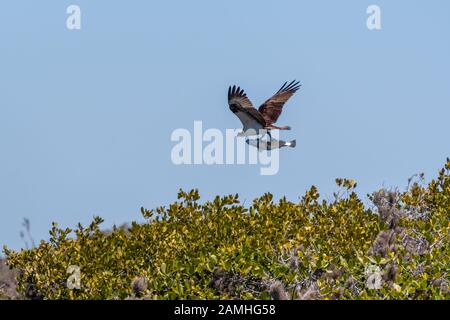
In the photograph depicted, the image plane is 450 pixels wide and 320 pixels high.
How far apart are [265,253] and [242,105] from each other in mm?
6548

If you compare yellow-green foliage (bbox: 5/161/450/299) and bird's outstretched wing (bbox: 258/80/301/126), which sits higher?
bird's outstretched wing (bbox: 258/80/301/126)

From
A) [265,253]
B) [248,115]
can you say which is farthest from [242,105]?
[265,253]

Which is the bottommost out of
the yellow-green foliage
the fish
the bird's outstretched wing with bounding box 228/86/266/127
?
the yellow-green foliage

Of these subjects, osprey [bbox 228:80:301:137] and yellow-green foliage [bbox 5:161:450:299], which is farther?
osprey [bbox 228:80:301:137]

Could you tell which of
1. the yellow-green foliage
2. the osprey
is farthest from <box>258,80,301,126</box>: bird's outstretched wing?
the yellow-green foliage

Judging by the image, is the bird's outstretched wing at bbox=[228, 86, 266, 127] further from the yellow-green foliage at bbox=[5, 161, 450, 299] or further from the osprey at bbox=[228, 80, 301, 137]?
the yellow-green foliage at bbox=[5, 161, 450, 299]

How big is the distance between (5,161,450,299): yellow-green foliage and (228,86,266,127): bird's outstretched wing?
11.2ft

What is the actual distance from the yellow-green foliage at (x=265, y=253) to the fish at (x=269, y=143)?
2.78 m

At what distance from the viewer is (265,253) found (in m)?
12.0

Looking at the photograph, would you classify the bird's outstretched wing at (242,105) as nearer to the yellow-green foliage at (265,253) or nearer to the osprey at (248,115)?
the osprey at (248,115)

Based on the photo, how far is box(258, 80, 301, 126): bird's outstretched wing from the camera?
61.6 feet
